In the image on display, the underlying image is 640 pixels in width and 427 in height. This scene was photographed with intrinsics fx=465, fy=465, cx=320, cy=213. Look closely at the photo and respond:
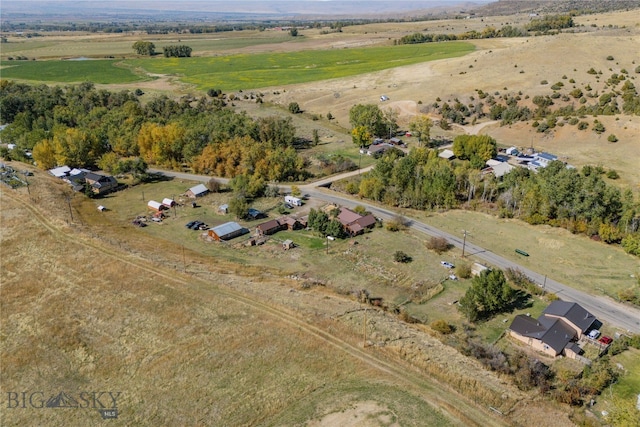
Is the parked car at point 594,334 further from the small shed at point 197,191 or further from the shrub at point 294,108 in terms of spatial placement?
the shrub at point 294,108

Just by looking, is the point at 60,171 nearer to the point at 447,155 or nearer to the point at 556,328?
the point at 447,155

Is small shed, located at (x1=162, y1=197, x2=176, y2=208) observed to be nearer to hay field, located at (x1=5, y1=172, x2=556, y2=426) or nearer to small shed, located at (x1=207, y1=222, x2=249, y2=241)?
small shed, located at (x1=207, y1=222, x2=249, y2=241)

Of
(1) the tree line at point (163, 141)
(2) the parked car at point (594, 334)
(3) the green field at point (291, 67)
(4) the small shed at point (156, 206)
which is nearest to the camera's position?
(2) the parked car at point (594, 334)

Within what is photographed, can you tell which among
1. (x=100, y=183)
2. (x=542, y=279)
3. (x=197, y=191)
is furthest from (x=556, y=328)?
(x=100, y=183)

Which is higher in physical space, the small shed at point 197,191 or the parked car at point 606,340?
the small shed at point 197,191

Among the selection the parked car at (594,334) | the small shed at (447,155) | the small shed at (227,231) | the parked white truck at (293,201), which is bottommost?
the parked car at (594,334)

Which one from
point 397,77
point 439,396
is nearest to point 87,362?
point 439,396

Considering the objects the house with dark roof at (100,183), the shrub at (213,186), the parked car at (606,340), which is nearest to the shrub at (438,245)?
the parked car at (606,340)
